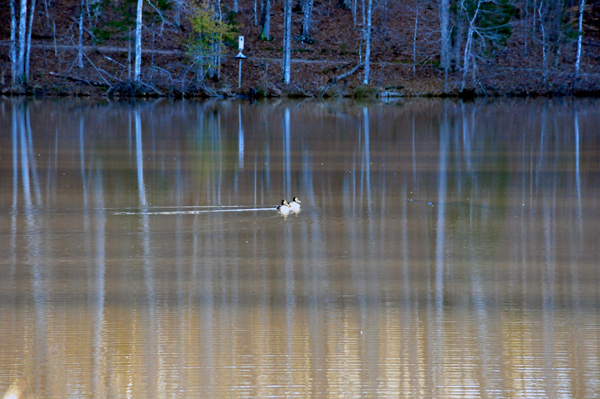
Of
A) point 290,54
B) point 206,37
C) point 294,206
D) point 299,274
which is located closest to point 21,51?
point 206,37

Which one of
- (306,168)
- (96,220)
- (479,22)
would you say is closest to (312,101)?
(479,22)

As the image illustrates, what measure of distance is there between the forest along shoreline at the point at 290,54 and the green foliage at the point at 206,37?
0.07 meters

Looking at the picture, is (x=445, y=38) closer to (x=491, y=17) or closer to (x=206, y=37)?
(x=491, y=17)

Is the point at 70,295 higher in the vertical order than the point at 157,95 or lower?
lower

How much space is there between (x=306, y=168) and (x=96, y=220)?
5.46m

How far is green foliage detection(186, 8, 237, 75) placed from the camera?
39.7m

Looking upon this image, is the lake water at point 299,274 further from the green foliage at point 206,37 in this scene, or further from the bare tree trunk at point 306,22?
the bare tree trunk at point 306,22

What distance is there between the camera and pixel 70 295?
23.6 ft

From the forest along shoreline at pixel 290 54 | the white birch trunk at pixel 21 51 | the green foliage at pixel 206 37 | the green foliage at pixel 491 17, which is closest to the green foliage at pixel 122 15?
the forest along shoreline at pixel 290 54

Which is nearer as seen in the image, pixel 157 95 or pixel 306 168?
pixel 306 168

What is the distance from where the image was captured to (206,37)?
40.4 meters

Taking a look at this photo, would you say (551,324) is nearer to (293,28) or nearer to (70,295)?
(70,295)

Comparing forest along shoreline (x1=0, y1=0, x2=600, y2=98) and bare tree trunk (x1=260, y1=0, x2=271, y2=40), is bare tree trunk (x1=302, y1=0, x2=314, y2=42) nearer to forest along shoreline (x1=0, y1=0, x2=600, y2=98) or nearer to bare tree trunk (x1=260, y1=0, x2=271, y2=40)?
forest along shoreline (x1=0, y1=0, x2=600, y2=98)

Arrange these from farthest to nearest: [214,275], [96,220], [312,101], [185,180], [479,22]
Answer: [479,22] → [312,101] → [185,180] → [96,220] → [214,275]
